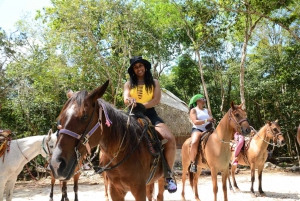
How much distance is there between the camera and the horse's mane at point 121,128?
3.31 m

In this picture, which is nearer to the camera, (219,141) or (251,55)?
(219,141)

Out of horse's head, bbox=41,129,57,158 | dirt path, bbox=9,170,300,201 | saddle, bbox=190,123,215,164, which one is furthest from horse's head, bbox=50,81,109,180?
dirt path, bbox=9,170,300,201

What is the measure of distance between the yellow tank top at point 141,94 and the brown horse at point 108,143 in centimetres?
53

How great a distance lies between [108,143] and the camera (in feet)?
10.7

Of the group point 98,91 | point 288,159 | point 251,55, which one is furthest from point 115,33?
point 288,159

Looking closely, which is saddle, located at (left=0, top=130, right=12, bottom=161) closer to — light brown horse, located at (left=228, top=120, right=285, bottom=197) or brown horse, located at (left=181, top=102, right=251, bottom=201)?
brown horse, located at (left=181, top=102, right=251, bottom=201)

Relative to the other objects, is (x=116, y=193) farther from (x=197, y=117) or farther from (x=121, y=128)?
(x=197, y=117)

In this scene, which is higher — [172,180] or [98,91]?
[98,91]

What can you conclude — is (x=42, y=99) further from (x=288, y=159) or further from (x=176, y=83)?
(x=288, y=159)

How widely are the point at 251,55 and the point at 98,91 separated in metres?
21.7

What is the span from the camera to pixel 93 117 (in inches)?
115

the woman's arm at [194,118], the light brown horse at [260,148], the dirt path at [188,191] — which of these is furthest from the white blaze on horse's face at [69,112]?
the light brown horse at [260,148]

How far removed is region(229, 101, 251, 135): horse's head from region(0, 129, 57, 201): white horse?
4.45 meters

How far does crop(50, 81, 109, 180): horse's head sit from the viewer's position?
101 inches
